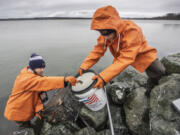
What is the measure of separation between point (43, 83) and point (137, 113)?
94.7 inches

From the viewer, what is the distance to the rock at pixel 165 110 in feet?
6.63

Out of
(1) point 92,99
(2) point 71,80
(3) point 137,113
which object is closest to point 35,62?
(2) point 71,80

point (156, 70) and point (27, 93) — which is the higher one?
point (156, 70)

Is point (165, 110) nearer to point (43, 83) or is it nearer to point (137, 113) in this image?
point (137, 113)

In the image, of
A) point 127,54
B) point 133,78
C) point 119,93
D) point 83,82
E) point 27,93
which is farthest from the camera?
point 133,78

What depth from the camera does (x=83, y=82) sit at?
2627 millimetres

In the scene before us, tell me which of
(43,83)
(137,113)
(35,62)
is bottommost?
(137,113)

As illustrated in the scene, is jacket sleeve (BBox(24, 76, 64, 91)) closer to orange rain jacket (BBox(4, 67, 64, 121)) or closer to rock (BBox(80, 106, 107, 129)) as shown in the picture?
orange rain jacket (BBox(4, 67, 64, 121))

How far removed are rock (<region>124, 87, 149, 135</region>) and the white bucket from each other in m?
0.83

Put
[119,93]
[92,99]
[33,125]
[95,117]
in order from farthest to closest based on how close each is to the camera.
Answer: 1. [33,125]
2. [119,93]
3. [95,117]
4. [92,99]

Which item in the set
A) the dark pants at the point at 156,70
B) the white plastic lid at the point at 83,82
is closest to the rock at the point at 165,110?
the dark pants at the point at 156,70

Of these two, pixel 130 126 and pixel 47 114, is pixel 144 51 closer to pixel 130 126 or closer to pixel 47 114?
pixel 130 126

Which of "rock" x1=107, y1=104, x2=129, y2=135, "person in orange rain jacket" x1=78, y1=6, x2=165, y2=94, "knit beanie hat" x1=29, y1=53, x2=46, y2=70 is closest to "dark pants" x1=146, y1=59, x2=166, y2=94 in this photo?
"person in orange rain jacket" x1=78, y1=6, x2=165, y2=94

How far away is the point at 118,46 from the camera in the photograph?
236cm
